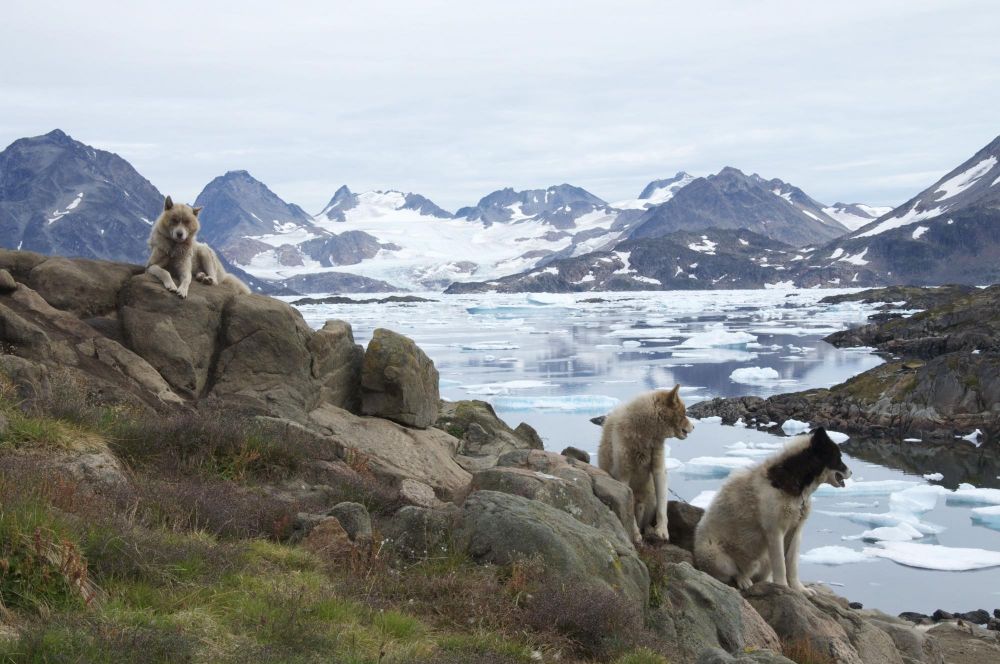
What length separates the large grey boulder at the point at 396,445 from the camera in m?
13.1

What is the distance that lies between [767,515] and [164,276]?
9293mm

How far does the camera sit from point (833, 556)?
764 inches

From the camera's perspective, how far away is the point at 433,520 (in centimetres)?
753

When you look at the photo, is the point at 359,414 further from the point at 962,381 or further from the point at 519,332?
the point at 519,332

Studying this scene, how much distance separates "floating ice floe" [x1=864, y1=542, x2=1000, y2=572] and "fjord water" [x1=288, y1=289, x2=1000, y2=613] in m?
0.18

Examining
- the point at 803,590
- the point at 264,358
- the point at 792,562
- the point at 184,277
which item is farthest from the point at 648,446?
the point at 184,277

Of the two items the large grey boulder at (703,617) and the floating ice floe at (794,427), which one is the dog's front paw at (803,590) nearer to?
the large grey boulder at (703,617)

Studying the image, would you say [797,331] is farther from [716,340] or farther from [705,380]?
[705,380]

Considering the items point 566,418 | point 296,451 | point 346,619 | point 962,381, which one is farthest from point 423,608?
point 962,381

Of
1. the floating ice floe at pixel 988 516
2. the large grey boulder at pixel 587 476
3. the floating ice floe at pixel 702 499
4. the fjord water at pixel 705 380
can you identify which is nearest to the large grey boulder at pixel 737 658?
the large grey boulder at pixel 587 476

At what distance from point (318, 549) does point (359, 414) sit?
845 centimetres

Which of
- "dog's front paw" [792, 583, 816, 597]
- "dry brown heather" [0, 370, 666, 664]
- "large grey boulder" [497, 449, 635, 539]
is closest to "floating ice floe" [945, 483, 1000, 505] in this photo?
"dog's front paw" [792, 583, 816, 597]

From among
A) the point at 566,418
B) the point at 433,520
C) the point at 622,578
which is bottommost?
Answer: the point at 566,418

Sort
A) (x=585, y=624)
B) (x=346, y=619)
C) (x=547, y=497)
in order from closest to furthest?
(x=346, y=619) → (x=585, y=624) → (x=547, y=497)
